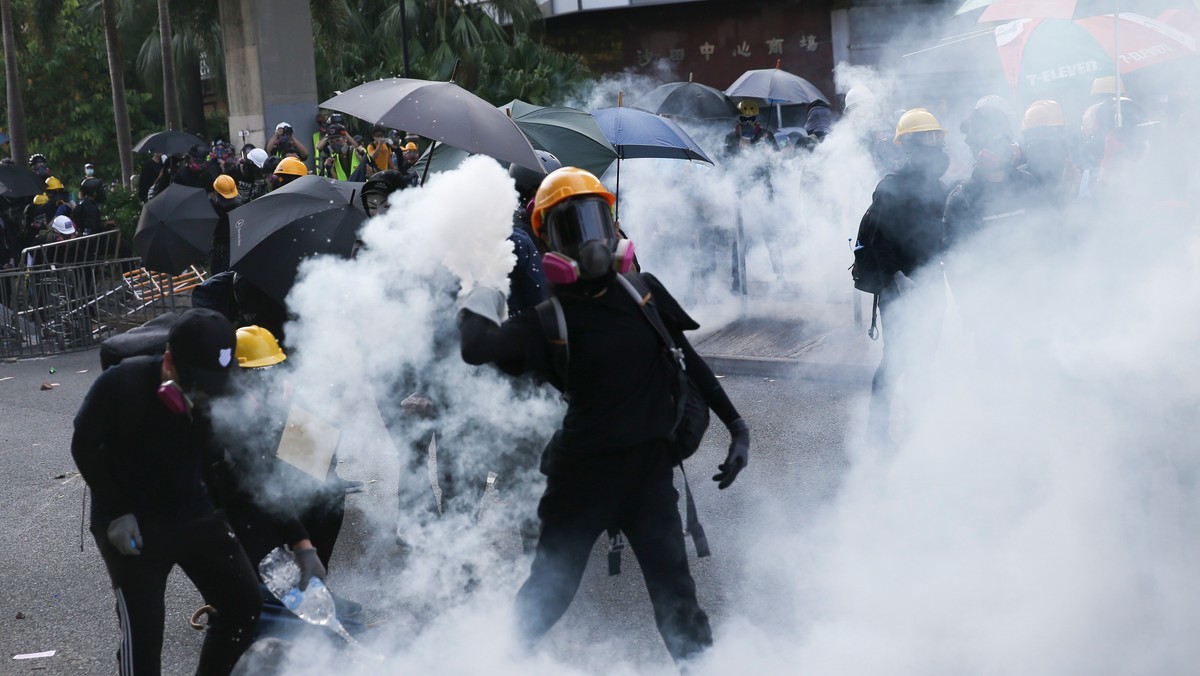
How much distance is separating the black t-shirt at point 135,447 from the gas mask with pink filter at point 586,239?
3.63ft

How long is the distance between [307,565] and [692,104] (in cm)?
891

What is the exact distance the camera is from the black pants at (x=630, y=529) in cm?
340

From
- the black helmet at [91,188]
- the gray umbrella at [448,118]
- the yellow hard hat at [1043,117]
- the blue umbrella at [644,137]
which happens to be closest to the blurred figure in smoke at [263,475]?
the gray umbrella at [448,118]

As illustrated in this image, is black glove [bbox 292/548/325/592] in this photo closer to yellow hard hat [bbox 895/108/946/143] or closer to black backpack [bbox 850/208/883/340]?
black backpack [bbox 850/208/883/340]

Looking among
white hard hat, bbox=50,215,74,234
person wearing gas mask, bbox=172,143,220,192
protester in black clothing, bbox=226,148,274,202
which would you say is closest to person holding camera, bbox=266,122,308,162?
protester in black clothing, bbox=226,148,274,202

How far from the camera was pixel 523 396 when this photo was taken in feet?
15.8

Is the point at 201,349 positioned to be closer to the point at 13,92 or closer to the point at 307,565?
the point at 307,565

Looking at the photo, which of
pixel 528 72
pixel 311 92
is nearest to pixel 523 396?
pixel 311 92

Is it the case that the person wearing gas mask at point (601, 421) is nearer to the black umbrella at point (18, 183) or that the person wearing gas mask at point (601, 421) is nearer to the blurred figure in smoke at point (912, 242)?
the blurred figure in smoke at point (912, 242)

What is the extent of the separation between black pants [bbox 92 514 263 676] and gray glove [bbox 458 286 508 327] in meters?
0.98

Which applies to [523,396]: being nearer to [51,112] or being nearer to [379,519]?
[379,519]

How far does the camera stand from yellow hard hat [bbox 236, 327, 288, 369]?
3.77 m

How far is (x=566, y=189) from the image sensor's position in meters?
3.36

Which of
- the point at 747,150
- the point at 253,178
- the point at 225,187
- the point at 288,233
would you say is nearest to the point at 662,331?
the point at 288,233
